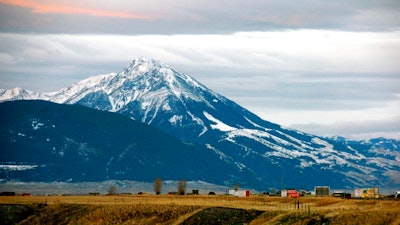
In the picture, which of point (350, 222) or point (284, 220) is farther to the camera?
point (284, 220)

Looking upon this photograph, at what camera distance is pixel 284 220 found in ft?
654

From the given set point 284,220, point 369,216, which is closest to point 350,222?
point 369,216

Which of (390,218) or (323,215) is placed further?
(323,215)

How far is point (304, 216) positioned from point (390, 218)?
21.1 meters

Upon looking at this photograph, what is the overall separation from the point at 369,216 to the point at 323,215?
13.0 m

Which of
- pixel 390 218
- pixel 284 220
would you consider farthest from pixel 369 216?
pixel 284 220

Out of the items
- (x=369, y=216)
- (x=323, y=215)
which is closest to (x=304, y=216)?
(x=323, y=215)

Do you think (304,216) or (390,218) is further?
(304,216)

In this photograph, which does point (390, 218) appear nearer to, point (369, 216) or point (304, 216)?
point (369, 216)

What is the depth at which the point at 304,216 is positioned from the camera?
652 feet

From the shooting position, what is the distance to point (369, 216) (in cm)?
18738

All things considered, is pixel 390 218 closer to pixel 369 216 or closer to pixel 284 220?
pixel 369 216

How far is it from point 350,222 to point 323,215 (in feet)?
42.8

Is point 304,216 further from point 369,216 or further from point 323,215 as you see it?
point 369,216
